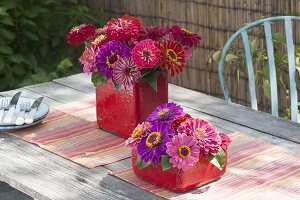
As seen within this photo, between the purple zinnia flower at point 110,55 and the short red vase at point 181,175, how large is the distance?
323 mm

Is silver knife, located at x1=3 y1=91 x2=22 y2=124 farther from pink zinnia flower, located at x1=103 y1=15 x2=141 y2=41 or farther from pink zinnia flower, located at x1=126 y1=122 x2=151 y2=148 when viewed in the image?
pink zinnia flower, located at x1=126 y1=122 x2=151 y2=148

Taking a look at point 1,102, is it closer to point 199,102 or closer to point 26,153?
point 26,153

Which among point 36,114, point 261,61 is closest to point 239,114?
point 36,114

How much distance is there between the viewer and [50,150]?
275 centimetres

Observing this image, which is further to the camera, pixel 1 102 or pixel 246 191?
pixel 1 102

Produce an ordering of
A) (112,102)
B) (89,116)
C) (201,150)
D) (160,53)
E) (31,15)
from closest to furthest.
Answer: (201,150)
(160,53)
(112,102)
(89,116)
(31,15)

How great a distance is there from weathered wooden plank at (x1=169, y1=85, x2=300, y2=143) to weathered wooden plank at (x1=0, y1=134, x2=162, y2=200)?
1.93ft

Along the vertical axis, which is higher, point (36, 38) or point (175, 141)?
point (175, 141)

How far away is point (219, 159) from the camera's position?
7.95 ft

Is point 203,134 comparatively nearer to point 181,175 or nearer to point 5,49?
point 181,175

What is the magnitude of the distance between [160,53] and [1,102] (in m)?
0.72

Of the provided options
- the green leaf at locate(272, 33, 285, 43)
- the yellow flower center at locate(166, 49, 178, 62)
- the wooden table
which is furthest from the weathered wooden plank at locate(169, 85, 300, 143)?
the green leaf at locate(272, 33, 285, 43)

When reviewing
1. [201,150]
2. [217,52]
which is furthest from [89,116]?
[217,52]

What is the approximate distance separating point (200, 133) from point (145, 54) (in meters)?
0.33
